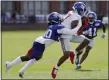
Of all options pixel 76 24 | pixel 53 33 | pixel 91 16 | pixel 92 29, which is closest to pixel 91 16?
pixel 91 16

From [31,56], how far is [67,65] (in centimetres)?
497

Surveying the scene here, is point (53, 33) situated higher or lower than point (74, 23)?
lower

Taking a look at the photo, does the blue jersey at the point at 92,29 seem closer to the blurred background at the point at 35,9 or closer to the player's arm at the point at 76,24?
the player's arm at the point at 76,24

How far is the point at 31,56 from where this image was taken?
39.0 ft

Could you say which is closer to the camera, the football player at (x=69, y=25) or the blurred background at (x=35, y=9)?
the football player at (x=69, y=25)

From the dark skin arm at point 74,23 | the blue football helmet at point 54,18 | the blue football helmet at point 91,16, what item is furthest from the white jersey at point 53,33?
the blue football helmet at point 91,16

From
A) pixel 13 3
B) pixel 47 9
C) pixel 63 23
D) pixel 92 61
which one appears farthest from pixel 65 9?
pixel 63 23

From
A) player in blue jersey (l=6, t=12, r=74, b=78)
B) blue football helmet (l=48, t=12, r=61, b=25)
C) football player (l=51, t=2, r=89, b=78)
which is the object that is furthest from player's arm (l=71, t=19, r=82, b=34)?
blue football helmet (l=48, t=12, r=61, b=25)

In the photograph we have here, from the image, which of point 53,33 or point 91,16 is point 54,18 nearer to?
point 53,33

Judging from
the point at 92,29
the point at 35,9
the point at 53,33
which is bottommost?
the point at 35,9

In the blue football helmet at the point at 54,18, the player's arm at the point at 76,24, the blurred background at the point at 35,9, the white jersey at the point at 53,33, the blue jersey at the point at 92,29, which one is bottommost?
the blurred background at the point at 35,9

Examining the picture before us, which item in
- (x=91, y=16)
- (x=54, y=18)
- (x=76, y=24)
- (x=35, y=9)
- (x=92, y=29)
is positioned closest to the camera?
(x=54, y=18)

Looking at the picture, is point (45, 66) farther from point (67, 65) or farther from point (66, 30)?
point (66, 30)

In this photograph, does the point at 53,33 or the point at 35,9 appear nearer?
the point at 53,33
